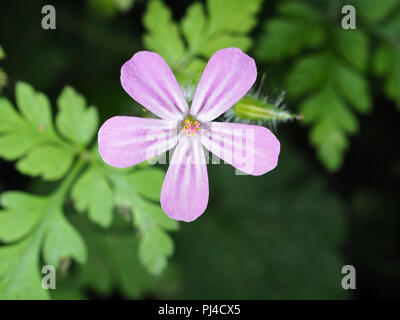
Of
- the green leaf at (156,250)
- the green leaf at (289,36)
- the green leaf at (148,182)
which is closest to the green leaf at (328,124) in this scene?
the green leaf at (289,36)

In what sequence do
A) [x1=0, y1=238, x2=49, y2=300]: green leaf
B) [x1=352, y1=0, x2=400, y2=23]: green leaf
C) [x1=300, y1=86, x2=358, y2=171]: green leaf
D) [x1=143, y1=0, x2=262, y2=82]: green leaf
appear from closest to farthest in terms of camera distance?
[x1=0, y1=238, x2=49, y2=300]: green leaf, [x1=143, y1=0, x2=262, y2=82]: green leaf, [x1=300, y1=86, x2=358, y2=171]: green leaf, [x1=352, y1=0, x2=400, y2=23]: green leaf

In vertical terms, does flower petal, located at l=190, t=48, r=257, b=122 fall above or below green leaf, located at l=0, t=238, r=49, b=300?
above

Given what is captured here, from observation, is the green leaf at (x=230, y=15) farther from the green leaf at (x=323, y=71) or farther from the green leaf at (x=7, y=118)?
the green leaf at (x=7, y=118)

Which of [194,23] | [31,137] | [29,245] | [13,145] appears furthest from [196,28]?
[29,245]

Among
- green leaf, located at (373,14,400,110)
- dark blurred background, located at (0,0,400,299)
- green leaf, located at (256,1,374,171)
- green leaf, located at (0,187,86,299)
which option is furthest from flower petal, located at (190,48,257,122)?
green leaf, located at (373,14,400,110)

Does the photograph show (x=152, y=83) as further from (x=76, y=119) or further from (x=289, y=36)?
(x=289, y=36)

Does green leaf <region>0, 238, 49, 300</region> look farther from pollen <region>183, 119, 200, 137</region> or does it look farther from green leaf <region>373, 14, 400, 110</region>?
green leaf <region>373, 14, 400, 110</region>
